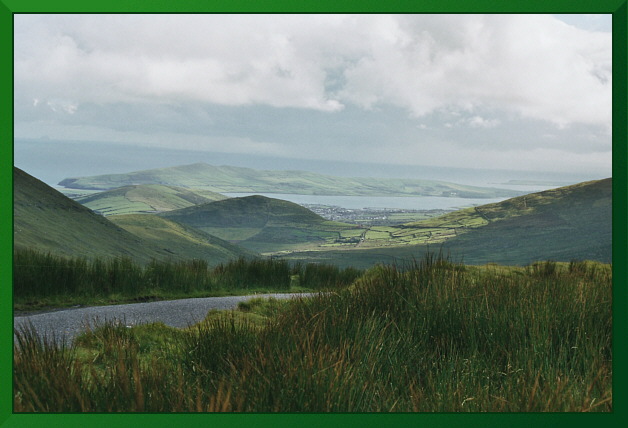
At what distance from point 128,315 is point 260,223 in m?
1.91

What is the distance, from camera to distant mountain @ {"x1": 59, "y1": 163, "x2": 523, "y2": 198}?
503 centimetres

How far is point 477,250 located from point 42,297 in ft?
14.9

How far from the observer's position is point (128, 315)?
216 inches

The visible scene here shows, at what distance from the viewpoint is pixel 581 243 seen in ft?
16.6

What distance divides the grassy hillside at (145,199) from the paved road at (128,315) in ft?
3.56

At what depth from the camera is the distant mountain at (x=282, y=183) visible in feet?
16.5

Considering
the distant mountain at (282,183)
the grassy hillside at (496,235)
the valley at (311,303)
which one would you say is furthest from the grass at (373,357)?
the distant mountain at (282,183)

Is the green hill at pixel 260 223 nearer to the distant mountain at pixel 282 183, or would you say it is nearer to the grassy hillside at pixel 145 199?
the grassy hillside at pixel 145 199

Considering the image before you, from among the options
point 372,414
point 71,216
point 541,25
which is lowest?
point 372,414

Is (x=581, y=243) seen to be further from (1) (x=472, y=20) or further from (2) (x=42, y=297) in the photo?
(2) (x=42, y=297)

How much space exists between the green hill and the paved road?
781 millimetres

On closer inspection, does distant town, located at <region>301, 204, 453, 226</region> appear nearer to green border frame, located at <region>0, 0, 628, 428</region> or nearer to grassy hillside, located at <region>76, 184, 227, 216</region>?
grassy hillside, located at <region>76, 184, 227, 216</region>

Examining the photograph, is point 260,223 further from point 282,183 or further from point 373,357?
point 373,357

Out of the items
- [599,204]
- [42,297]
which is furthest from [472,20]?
[42,297]
